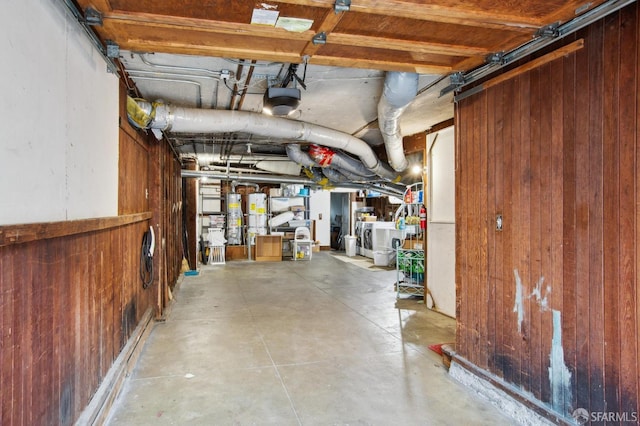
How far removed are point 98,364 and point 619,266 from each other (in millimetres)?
2811

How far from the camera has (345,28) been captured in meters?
1.96

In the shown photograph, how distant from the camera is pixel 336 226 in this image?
13.3 meters

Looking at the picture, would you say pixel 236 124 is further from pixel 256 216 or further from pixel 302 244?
pixel 302 244

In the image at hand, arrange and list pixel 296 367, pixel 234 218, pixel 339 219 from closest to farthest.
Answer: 1. pixel 296 367
2. pixel 234 218
3. pixel 339 219

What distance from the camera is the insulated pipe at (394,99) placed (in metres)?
2.76

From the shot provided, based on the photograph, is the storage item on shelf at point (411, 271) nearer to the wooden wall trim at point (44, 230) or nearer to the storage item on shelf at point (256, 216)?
the wooden wall trim at point (44, 230)

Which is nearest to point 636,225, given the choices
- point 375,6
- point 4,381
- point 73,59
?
point 375,6

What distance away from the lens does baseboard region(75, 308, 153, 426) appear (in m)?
1.90

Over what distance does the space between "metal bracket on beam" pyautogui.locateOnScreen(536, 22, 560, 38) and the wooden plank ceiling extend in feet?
0.12

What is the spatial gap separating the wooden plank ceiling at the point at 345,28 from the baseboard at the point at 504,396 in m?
2.08

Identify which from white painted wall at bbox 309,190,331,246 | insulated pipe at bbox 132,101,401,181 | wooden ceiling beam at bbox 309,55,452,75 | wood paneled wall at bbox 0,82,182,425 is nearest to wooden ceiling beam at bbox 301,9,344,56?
wooden ceiling beam at bbox 309,55,452,75

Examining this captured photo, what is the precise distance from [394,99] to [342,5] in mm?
1446

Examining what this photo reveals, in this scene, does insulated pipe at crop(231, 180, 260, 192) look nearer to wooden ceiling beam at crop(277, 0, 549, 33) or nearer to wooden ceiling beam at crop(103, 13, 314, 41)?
wooden ceiling beam at crop(103, 13, 314, 41)

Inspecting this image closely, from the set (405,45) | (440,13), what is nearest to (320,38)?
(405,45)
